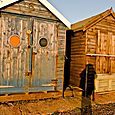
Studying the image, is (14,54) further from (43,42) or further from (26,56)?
(43,42)

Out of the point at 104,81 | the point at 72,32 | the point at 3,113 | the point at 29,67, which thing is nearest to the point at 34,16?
the point at 29,67

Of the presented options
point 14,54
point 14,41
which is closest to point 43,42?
point 14,41

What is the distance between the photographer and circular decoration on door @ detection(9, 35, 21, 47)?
28.1ft

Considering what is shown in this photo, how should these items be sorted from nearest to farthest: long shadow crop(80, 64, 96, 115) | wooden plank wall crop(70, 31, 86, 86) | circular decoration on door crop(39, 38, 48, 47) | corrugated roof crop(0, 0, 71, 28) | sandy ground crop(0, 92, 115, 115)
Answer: sandy ground crop(0, 92, 115, 115), corrugated roof crop(0, 0, 71, 28), circular decoration on door crop(39, 38, 48, 47), long shadow crop(80, 64, 96, 115), wooden plank wall crop(70, 31, 86, 86)

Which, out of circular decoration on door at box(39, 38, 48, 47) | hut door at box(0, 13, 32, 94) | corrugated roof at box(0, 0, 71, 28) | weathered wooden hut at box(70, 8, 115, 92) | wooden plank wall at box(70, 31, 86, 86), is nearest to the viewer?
corrugated roof at box(0, 0, 71, 28)

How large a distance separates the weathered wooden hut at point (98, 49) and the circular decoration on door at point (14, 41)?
388cm

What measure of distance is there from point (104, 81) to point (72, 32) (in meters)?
3.67

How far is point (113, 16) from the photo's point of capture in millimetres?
11680

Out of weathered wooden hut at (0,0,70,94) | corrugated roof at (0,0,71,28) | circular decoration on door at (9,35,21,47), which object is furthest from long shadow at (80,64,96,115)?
circular decoration on door at (9,35,21,47)

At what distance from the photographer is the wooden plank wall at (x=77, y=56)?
10938 millimetres

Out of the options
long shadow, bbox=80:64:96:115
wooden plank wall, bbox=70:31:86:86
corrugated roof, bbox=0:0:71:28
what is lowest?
long shadow, bbox=80:64:96:115

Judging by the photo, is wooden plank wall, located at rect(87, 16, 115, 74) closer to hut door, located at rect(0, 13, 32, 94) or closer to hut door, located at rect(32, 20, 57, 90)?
hut door, located at rect(32, 20, 57, 90)

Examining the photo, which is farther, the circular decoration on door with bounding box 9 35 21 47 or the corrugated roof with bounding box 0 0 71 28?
the circular decoration on door with bounding box 9 35 21 47

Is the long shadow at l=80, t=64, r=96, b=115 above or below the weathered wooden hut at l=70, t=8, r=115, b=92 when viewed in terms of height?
below
